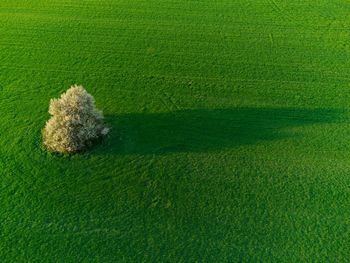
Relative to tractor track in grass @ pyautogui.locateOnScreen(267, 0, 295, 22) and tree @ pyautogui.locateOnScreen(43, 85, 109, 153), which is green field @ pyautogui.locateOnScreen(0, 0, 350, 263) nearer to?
tractor track in grass @ pyautogui.locateOnScreen(267, 0, 295, 22)

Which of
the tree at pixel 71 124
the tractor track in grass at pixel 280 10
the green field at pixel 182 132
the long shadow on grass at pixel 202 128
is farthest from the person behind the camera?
the tractor track in grass at pixel 280 10

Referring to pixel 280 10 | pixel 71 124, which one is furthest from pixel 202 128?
pixel 280 10

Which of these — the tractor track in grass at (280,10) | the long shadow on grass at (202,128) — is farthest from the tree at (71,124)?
the tractor track in grass at (280,10)

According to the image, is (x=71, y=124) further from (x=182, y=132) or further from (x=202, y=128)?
Answer: (x=202, y=128)

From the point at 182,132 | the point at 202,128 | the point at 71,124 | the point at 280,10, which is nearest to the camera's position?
the point at 71,124

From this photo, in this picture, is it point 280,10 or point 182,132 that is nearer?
point 182,132

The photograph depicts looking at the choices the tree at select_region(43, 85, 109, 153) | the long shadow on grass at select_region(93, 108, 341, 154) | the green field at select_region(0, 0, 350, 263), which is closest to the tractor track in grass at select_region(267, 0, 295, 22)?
the green field at select_region(0, 0, 350, 263)

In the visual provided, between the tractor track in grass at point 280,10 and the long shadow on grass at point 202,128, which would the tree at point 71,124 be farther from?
the tractor track in grass at point 280,10
